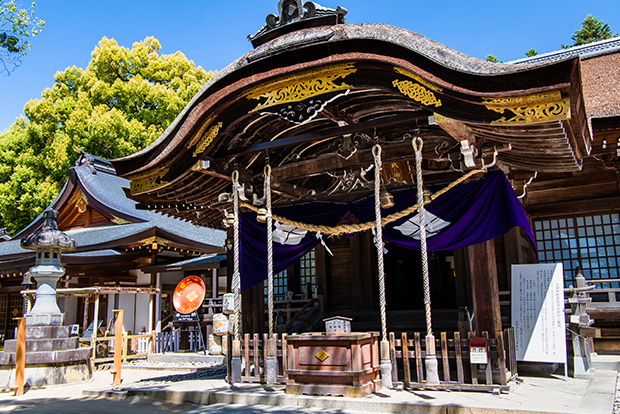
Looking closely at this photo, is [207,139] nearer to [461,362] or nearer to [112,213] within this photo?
[461,362]

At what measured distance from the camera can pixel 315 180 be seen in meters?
10.9

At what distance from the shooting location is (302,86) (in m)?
7.37

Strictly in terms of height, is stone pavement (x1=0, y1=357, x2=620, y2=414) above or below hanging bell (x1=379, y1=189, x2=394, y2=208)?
below

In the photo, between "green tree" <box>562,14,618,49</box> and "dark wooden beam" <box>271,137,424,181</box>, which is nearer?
"dark wooden beam" <box>271,137,424,181</box>

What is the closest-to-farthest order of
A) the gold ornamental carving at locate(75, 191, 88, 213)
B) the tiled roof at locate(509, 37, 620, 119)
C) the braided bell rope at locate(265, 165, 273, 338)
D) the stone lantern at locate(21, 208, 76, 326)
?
the braided bell rope at locate(265, 165, 273, 338) → the tiled roof at locate(509, 37, 620, 119) → the stone lantern at locate(21, 208, 76, 326) → the gold ornamental carving at locate(75, 191, 88, 213)

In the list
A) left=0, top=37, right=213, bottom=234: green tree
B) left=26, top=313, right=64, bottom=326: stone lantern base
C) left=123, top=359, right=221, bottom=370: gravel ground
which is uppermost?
left=0, top=37, right=213, bottom=234: green tree

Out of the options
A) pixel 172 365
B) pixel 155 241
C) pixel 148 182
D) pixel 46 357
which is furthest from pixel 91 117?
pixel 148 182

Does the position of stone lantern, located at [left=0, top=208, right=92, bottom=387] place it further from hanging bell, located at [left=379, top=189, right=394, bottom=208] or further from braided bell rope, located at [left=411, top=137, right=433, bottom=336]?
braided bell rope, located at [left=411, top=137, right=433, bottom=336]

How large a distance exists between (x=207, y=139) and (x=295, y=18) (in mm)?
2331

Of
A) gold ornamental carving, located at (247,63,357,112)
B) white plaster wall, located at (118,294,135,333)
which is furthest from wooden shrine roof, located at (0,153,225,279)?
gold ornamental carving, located at (247,63,357,112)

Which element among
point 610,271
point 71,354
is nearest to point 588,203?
point 610,271

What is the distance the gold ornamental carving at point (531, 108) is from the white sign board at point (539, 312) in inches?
140

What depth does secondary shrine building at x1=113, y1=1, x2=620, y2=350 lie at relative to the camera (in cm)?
653

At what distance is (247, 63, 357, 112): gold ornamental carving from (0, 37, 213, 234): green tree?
19898mm
